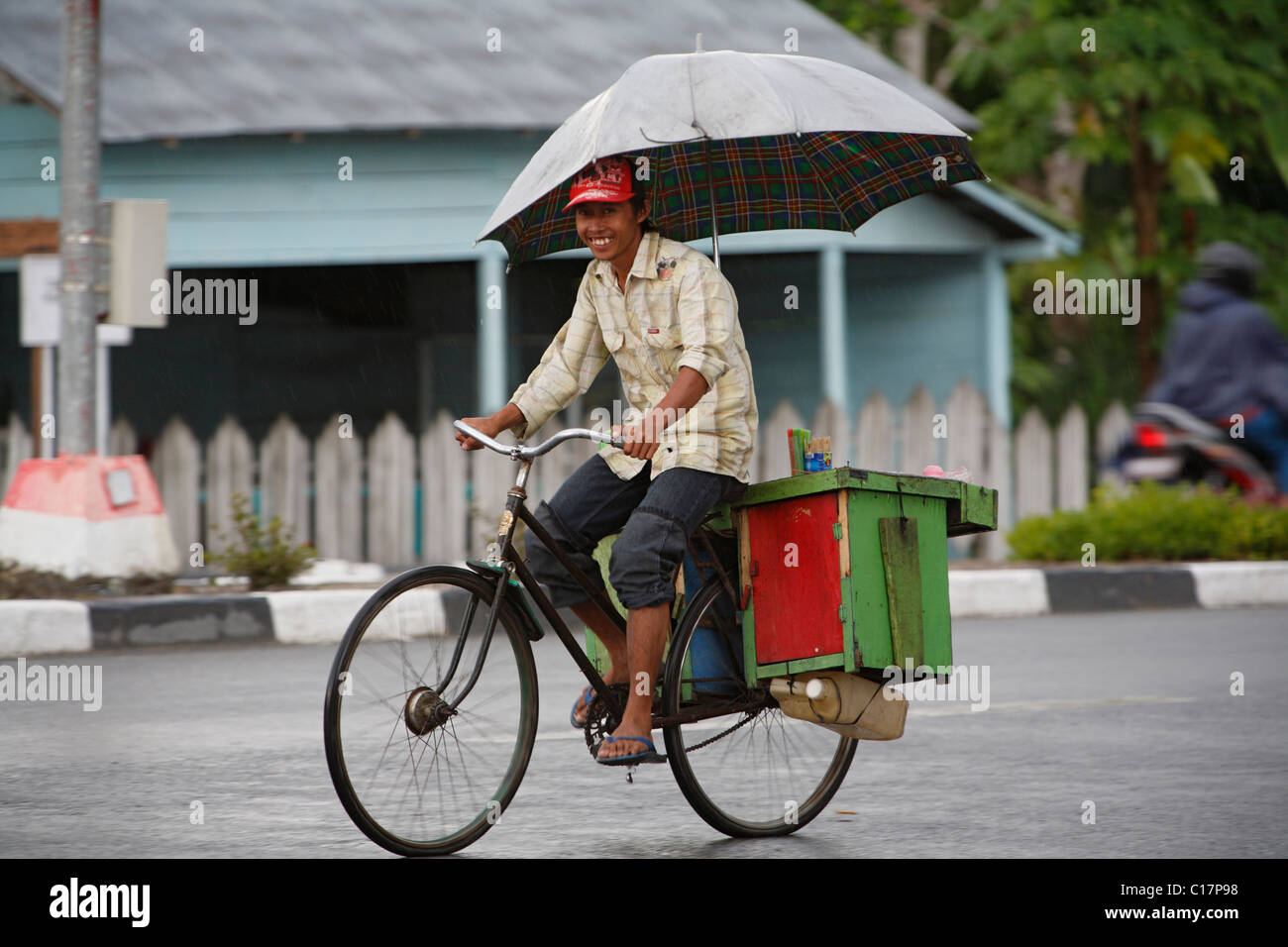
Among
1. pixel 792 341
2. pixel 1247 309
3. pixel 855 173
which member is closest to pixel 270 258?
pixel 792 341

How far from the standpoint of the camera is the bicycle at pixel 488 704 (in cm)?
438

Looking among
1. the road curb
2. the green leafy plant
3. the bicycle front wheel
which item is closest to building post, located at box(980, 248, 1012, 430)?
the road curb

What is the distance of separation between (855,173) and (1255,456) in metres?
7.33

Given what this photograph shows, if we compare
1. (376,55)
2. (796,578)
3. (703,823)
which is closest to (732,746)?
(703,823)

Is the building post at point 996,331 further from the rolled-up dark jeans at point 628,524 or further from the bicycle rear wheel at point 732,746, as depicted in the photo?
the rolled-up dark jeans at point 628,524

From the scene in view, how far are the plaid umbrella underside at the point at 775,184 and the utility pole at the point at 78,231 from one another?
4.74m

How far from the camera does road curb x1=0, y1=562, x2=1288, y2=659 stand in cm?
879

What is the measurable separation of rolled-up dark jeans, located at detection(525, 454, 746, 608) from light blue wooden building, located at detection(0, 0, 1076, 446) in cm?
1002

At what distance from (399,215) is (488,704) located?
36.7 ft

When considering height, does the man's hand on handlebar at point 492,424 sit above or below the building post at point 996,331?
below

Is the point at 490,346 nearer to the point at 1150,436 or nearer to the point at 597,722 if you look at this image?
the point at 1150,436

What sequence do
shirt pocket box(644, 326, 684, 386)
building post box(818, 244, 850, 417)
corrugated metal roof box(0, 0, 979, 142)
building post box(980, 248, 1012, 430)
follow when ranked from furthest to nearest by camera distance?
1. building post box(980, 248, 1012, 430)
2. building post box(818, 244, 850, 417)
3. corrugated metal roof box(0, 0, 979, 142)
4. shirt pocket box(644, 326, 684, 386)

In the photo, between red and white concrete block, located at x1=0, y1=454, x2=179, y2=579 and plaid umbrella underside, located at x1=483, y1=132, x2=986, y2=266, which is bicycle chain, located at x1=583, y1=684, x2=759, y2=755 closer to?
plaid umbrella underside, located at x1=483, y1=132, x2=986, y2=266

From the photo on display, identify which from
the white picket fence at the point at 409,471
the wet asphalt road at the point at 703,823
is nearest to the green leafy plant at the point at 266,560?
the wet asphalt road at the point at 703,823
